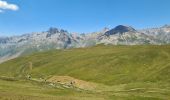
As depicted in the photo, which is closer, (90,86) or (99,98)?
(99,98)

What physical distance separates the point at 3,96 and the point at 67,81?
110 meters

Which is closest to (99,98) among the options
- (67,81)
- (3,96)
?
(3,96)

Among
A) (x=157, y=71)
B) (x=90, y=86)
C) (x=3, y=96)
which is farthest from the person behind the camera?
(x=157, y=71)

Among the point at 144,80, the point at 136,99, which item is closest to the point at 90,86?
the point at 144,80

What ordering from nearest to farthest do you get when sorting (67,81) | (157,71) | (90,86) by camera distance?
1. (90,86)
2. (67,81)
3. (157,71)

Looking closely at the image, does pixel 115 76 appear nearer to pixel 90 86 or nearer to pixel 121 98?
pixel 90 86

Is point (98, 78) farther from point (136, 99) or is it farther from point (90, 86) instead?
point (136, 99)

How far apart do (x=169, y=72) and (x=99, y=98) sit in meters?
122

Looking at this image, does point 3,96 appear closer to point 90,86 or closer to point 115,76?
point 90,86

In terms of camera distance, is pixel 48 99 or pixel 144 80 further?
pixel 144 80

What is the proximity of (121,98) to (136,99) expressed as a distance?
3.26m

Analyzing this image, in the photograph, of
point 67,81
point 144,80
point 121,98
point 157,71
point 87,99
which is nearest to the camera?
point 87,99

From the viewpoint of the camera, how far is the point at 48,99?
59062mm

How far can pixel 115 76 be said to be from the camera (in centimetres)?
19425
